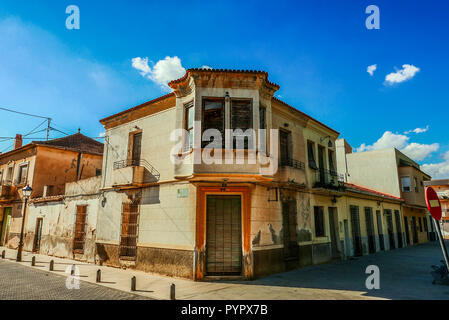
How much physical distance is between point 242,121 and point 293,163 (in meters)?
4.22

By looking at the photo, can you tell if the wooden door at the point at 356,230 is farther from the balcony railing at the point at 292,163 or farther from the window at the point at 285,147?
the window at the point at 285,147

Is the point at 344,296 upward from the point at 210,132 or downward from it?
downward

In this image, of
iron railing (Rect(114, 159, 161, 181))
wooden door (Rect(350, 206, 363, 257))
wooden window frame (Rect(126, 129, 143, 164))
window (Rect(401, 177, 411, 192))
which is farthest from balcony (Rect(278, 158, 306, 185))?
window (Rect(401, 177, 411, 192))

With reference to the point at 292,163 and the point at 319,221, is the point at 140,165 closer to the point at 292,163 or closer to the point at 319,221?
the point at 292,163

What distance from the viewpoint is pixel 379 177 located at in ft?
86.9

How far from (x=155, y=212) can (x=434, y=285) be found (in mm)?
10877

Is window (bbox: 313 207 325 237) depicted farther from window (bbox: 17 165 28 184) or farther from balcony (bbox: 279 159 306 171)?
window (bbox: 17 165 28 184)

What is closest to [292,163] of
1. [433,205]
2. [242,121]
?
[242,121]

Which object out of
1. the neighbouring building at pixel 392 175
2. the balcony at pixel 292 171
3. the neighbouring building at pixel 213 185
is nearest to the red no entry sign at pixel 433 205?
the neighbouring building at pixel 213 185

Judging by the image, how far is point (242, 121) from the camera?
10578mm

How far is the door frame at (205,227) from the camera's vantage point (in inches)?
391
